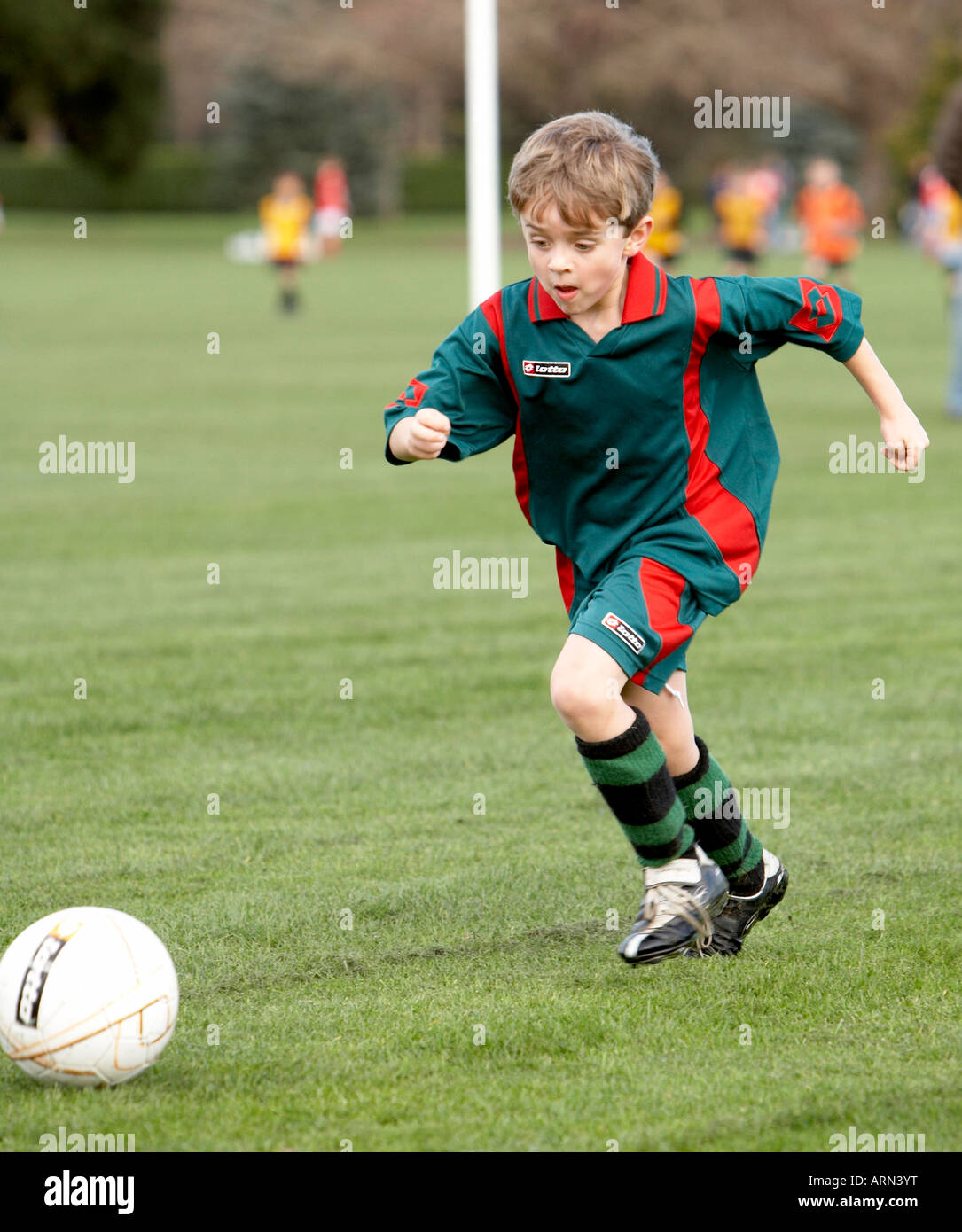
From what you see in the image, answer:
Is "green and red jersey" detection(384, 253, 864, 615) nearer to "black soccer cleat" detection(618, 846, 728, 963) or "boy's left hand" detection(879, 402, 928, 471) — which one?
"boy's left hand" detection(879, 402, 928, 471)

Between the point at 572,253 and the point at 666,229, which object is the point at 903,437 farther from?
the point at 666,229

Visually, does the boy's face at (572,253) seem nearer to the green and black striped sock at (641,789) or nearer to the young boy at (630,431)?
the young boy at (630,431)

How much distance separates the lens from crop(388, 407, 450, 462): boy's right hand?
3.77 m

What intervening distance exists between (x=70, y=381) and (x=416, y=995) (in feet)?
48.4

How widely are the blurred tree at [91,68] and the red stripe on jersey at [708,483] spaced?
57975 mm

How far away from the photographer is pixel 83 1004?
3.35m

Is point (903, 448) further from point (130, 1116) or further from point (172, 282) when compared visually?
point (172, 282)

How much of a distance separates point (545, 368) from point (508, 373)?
104mm

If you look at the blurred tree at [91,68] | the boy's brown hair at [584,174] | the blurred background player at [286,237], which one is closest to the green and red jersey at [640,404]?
the boy's brown hair at [584,174]

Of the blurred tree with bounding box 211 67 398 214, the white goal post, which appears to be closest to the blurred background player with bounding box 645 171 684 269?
the white goal post

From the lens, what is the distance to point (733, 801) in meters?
4.26

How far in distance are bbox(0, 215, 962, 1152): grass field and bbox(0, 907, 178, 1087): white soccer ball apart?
0.07m

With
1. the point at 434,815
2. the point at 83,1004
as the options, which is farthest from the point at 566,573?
the point at 83,1004
